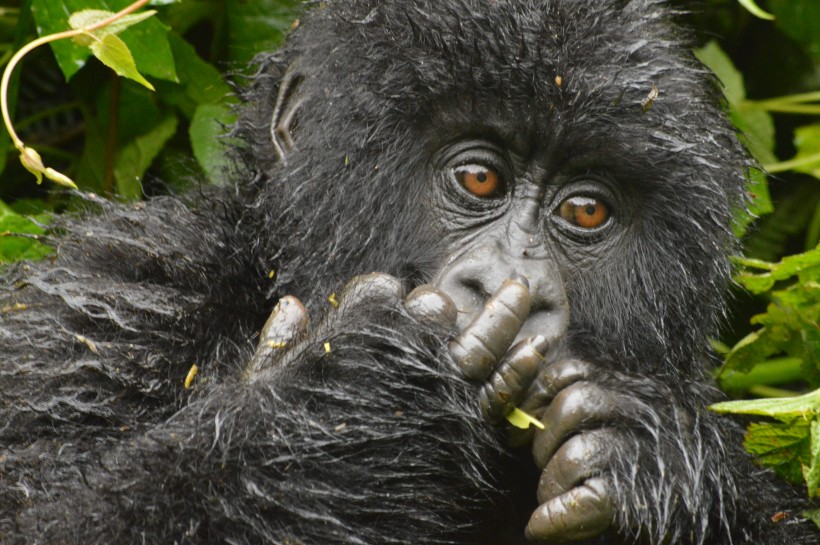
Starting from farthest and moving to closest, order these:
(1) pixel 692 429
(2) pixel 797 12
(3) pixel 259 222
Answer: (2) pixel 797 12 → (3) pixel 259 222 → (1) pixel 692 429

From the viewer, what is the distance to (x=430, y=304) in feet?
8.42

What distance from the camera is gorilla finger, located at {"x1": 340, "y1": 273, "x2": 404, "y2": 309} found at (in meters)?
2.62

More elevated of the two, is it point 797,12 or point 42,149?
point 797,12

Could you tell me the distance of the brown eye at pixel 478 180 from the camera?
2.96m

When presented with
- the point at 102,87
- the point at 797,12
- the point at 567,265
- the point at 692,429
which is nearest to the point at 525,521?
the point at 692,429

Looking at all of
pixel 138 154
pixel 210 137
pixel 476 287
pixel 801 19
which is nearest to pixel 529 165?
pixel 476 287

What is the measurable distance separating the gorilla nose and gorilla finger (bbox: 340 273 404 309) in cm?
15

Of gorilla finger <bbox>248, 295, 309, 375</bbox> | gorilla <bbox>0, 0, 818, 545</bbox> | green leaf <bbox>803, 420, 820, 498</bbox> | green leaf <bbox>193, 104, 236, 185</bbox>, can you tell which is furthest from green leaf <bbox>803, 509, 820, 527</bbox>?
green leaf <bbox>193, 104, 236, 185</bbox>

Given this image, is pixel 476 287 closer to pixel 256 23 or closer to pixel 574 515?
pixel 574 515

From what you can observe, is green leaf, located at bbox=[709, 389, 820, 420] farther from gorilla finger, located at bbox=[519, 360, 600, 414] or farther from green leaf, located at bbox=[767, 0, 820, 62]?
green leaf, located at bbox=[767, 0, 820, 62]

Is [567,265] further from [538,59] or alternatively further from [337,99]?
[337,99]

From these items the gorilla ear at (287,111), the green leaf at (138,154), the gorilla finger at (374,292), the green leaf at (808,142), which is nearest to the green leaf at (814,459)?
the gorilla finger at (374,292)

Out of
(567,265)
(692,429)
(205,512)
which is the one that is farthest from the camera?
(567,265)

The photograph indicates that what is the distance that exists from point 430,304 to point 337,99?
794mm
